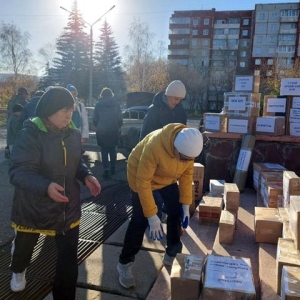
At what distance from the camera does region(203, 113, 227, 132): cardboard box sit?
5.71m

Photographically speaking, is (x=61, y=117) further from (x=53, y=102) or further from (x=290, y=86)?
(x=290, y=86)

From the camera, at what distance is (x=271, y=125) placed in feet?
17.3

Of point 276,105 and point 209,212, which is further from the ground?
point 276,105

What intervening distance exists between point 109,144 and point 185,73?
4133cm

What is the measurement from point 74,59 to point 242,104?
110ft

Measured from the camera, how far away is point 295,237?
2617 mm

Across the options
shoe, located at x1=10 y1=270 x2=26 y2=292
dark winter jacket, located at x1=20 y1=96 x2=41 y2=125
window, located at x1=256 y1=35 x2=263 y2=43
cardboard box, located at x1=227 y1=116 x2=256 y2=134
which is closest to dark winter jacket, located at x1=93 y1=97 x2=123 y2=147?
dark winter jacket, located at x1=20 y1=96 x2=41 y2=125

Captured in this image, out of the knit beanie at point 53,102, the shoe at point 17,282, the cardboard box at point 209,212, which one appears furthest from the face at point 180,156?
the cardboard box at point 209,212

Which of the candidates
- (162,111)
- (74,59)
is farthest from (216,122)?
(74,59)

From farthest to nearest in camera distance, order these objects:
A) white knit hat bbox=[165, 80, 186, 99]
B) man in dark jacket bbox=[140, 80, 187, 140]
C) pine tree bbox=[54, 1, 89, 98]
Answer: pine tree bbox=[54, 1, 89, 98] < man in dark jacket bbox=[140, 80, 187, 140] < white knit hat bbox=[165, 80, 186, 99]

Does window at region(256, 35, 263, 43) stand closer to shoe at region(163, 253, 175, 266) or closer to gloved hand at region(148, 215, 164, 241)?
shoe at region(163, 253, 175, 266)

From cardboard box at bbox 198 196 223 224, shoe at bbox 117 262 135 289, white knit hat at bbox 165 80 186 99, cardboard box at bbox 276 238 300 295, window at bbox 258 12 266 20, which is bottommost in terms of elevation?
shoe at bbox 117 262 135 289

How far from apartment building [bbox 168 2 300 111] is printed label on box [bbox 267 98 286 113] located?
50394mm

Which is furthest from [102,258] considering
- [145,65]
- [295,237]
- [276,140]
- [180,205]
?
[145,65]
